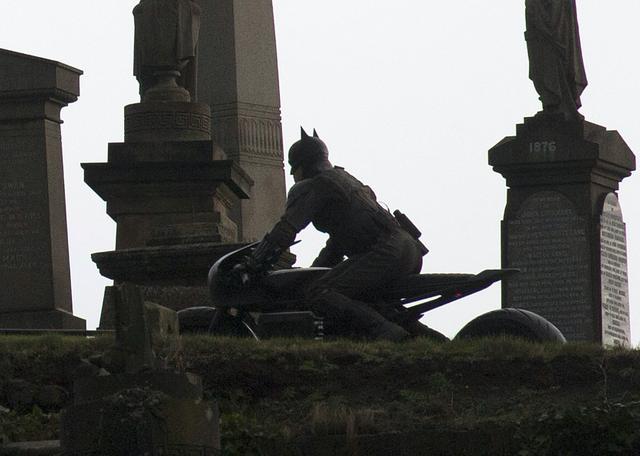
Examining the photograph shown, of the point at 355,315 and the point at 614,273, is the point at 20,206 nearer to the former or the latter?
the point at 614,273

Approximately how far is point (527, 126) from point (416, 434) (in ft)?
42.2

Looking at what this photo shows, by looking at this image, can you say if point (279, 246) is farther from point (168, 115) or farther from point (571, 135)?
point (571, 135)

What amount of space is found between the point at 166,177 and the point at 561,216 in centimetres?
435

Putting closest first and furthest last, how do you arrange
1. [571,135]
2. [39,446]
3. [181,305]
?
[39,446] → [181,305] → [571,135]

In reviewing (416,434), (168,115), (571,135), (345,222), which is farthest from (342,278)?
(571,135)

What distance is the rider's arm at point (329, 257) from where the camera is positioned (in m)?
21.6

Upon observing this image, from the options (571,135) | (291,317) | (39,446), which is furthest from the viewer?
(571,135)

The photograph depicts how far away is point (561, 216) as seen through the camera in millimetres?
29297

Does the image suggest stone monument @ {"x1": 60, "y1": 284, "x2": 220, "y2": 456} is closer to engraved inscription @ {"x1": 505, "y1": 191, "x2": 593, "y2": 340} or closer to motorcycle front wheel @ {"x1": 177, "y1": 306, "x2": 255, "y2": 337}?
motorcycle front wheel @ {"x1": 177, "y1": 306, "x2": 255, "y2": 337}

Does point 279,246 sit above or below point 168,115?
below

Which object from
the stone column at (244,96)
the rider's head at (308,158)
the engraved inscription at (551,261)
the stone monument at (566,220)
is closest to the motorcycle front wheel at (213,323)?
the rider's head at (308,158)

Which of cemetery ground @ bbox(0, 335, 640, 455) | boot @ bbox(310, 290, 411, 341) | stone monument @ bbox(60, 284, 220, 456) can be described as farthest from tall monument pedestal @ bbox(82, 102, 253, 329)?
stone monument @ bbox(60, 284, 220, 456)

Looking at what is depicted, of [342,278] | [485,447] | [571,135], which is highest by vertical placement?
[571,135]

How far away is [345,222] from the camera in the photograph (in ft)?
69.9
